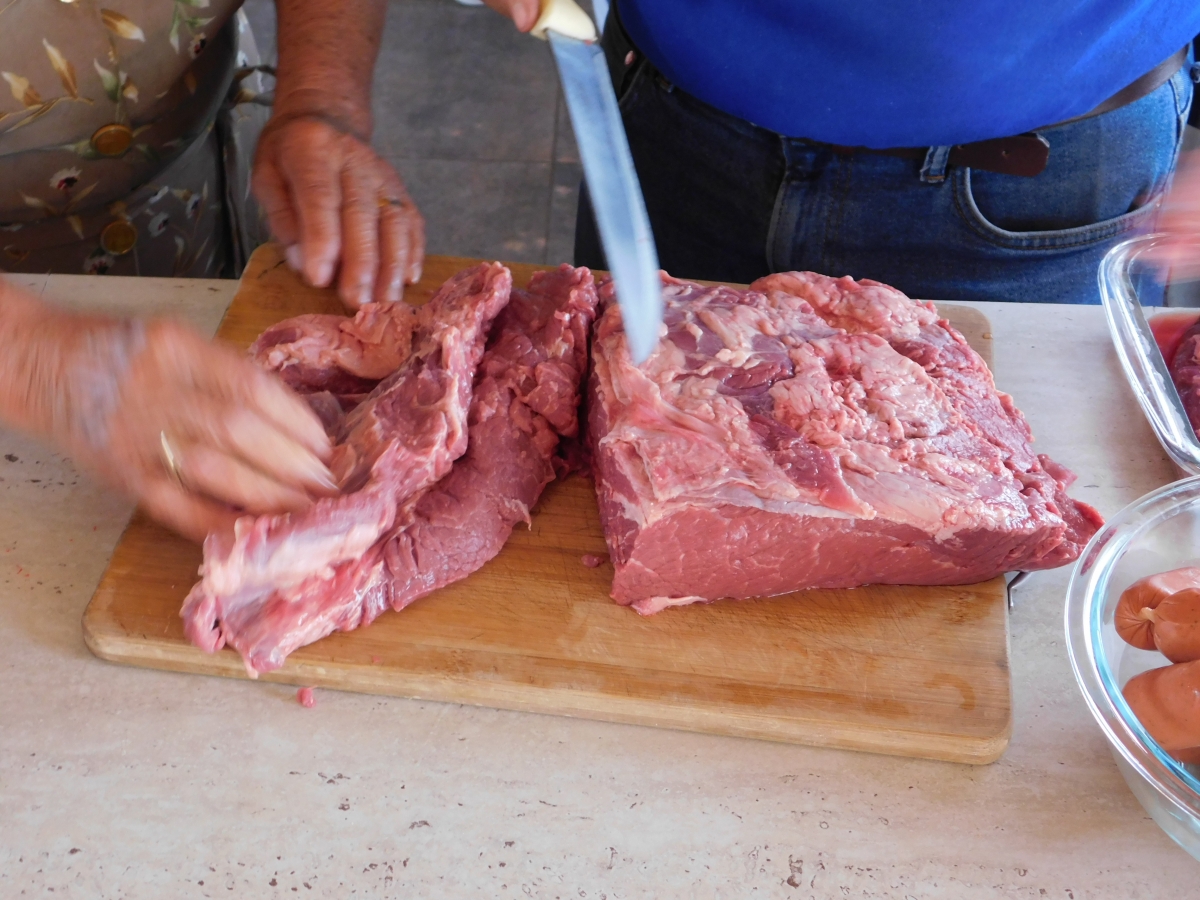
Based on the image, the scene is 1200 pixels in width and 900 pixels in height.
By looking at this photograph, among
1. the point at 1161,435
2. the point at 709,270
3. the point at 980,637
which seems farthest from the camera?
the point at 709,270

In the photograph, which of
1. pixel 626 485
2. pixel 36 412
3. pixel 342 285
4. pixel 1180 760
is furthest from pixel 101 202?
pixel 1180 760

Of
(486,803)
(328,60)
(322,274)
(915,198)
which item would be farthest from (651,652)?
(328,60)

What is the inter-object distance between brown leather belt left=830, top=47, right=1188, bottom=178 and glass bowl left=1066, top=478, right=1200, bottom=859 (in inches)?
33.9

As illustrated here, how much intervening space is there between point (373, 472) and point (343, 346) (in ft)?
1.47

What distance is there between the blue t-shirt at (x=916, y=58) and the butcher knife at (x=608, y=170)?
1.54 feet

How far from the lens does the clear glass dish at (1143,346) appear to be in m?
2.23

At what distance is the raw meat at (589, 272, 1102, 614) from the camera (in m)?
1.89

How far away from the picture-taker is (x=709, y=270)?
298 cm

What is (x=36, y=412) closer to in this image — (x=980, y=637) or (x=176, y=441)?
(x=176, y=441)

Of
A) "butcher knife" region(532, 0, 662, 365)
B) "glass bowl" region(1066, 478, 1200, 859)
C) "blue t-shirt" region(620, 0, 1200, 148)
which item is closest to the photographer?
"glass bowl" region(1066, 478, 1200, 859)

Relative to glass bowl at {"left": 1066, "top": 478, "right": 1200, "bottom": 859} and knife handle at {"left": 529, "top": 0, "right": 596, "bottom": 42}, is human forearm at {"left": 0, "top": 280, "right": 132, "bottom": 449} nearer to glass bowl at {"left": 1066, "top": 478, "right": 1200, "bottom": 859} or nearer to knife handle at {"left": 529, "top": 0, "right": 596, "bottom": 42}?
knife handle at {"left": 529, "top": 0, "right": 596, "bottom": 42}

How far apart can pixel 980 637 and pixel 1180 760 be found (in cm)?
41

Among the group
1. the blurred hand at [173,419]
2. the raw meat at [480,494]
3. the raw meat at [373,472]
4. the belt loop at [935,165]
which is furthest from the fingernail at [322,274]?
the belt loop at [935,165]

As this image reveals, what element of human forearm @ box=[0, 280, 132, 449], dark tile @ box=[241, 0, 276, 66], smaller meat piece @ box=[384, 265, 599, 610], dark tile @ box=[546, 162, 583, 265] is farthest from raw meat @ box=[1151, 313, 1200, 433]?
dark tile @ box=[241, 0, 276, 66]
